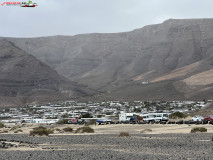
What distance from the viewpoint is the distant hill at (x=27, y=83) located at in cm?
16638

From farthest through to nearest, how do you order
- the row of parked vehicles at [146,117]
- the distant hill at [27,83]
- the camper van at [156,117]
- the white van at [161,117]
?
the distant hill at [27,83] → the row of parked vehicles at [146,117] → the camper van at [156,117] → the white van at [161,117]

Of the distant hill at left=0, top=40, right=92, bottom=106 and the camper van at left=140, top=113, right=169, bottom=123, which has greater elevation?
the distant hill at left=0, top=40, right=92, bottom=106

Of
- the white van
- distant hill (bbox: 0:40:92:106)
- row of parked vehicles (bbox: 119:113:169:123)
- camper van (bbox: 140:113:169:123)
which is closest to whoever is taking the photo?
the white van

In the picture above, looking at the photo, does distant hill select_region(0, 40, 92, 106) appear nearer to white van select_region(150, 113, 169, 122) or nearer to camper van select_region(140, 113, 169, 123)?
camper van select_region(140, 113, 169, 123)

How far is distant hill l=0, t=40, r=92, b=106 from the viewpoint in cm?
16638

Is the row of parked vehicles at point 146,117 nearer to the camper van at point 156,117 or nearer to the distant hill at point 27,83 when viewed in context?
the camper van at point 156,117

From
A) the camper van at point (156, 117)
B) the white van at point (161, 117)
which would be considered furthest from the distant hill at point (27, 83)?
the white van at point (161, 117)

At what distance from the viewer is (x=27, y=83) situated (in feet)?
575

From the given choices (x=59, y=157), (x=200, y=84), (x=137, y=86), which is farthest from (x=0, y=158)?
(x=137, y=86)

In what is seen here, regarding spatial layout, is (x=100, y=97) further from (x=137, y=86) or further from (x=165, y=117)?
(x=165, y=117)

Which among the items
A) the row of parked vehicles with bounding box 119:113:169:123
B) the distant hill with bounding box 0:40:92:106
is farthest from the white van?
the distant hill with bounding box 0:40:92:106

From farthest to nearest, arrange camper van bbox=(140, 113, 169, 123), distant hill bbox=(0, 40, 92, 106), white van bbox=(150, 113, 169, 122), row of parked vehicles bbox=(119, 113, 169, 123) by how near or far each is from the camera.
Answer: distant hill bbox=(0, 40, 92, 106), row of parked vehicles bbox=(119, 113, 169, 123), camper van bbox=(140, 113, 169, 123), white van bbox=(150, 113, 169, 122)

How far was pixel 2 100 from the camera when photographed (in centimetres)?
16038

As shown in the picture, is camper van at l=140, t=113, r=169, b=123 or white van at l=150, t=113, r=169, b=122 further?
camper van at l=140, t=113, r=169, b=123
